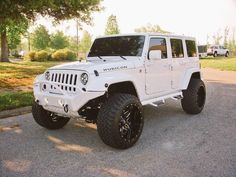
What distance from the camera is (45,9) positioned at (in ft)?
58.7

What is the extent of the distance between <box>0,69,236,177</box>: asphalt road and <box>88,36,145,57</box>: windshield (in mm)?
1627

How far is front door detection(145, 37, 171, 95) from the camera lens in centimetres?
633

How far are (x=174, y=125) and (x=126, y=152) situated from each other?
81.2 inches

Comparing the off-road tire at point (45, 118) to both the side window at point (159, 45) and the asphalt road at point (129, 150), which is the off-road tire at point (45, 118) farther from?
the side window at point (159, 45)

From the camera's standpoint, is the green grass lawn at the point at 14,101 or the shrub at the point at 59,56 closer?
the green grass lawn at the point at 14,101

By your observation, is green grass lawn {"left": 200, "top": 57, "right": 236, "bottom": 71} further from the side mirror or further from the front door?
the side mirror

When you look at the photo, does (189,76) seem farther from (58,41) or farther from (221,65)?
(58,41)

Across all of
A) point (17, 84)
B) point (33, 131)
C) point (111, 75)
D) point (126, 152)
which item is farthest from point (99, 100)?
point (17, 84)

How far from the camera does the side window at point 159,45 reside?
6.54 meters

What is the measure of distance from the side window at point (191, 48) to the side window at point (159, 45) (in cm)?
121

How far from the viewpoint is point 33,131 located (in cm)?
645

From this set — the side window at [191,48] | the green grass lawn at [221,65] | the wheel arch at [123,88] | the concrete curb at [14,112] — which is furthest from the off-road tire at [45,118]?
the green grass lawn at [221,65]

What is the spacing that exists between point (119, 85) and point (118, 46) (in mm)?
1145

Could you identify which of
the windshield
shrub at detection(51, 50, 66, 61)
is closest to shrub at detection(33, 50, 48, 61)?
shrub at detection(51, 50, 66, 61)
